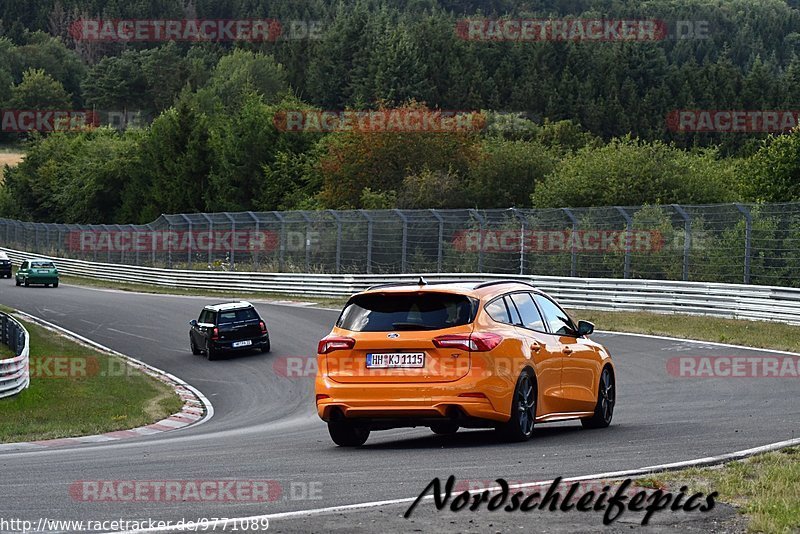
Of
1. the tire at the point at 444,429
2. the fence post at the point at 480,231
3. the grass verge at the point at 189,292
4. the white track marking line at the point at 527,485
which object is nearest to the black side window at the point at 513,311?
the tire at the point at 444,429

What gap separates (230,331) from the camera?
27906 millimetres

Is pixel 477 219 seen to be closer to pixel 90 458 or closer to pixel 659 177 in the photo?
pixel 659 177

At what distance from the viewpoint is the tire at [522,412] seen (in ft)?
35.7

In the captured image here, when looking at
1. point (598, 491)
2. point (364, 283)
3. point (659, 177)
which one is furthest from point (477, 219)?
point (598, 491)

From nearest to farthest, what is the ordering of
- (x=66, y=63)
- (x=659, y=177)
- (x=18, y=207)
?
1. (x=659, y=177)
2. (x=18, y=207)
3. (x=66, y=63)

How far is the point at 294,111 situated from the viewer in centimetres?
9150

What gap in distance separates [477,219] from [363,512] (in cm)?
2866

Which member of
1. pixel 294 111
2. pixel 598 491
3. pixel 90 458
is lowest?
pixel 90 458

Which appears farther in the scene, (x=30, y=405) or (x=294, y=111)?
(x=294, y=111)

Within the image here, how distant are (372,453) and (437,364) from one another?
996 mm

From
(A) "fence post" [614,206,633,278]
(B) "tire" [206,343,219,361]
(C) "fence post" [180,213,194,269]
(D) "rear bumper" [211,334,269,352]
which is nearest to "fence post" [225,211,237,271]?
(C) "fence post" [180,213,194,269]

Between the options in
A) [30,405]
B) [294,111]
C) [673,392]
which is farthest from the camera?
[294,111]

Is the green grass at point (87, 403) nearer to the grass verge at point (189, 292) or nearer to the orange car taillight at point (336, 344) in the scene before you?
the orange car taillight at point (336, 344)

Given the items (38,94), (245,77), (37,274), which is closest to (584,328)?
(37,274)
